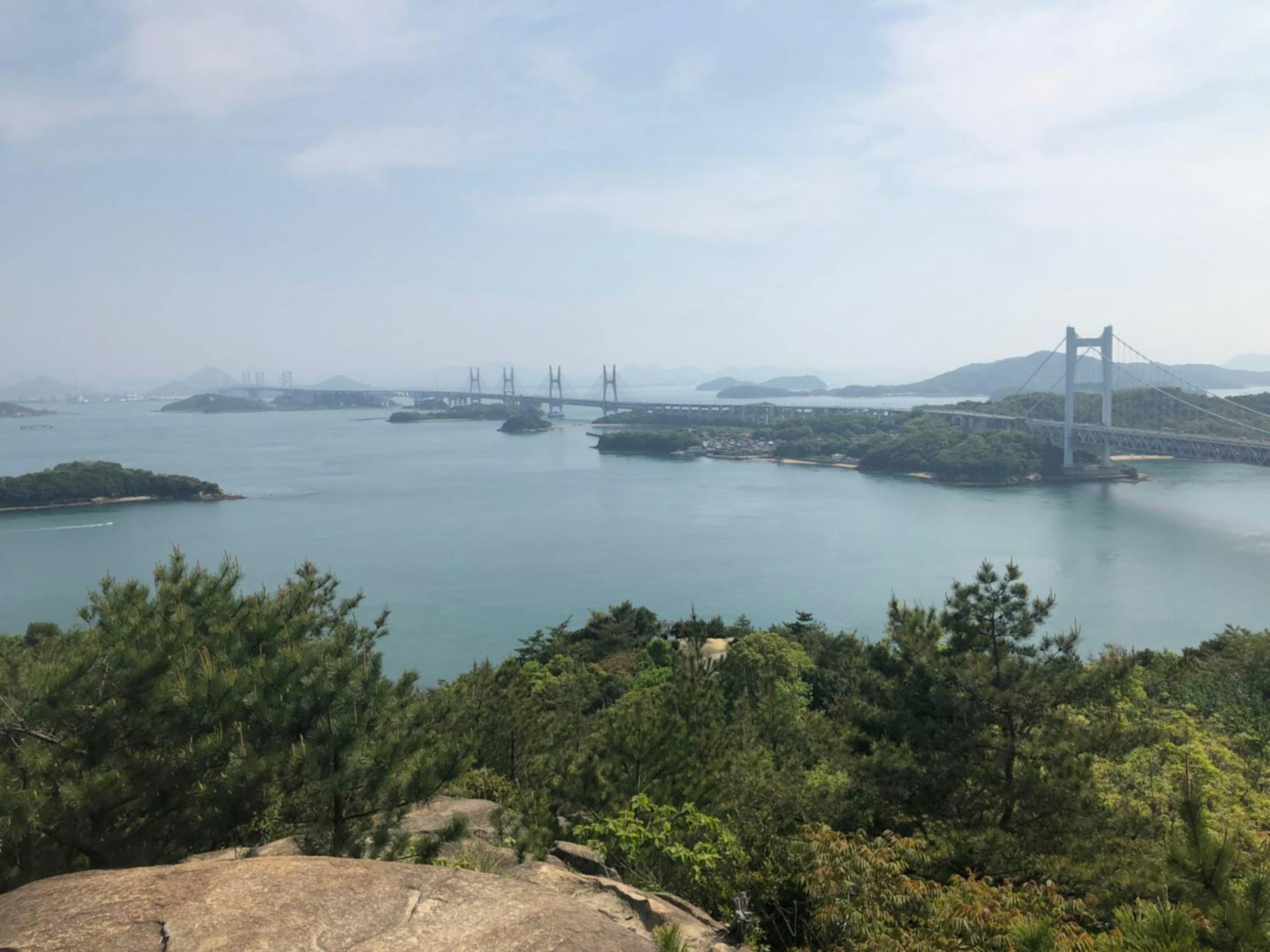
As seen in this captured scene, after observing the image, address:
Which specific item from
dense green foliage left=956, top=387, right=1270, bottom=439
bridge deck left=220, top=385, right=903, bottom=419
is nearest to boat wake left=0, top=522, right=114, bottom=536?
dense green foliage left=956, top=387, right=1270, bottom=439

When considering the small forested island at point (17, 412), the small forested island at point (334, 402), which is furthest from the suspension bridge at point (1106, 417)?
the small forested island at point (17, 412)

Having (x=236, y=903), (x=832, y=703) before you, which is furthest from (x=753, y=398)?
(x=236, y=903)

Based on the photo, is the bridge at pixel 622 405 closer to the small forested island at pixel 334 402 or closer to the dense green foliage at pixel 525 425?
the small forested island at pixel 334 402

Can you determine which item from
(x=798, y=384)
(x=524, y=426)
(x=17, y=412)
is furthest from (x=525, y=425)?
(x=798, y=384)

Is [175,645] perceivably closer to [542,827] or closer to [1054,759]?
[542,827]

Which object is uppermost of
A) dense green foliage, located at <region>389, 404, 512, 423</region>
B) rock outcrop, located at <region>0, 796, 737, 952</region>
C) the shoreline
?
dense green foliage, located at <region>389, 404, 512, 423</region>

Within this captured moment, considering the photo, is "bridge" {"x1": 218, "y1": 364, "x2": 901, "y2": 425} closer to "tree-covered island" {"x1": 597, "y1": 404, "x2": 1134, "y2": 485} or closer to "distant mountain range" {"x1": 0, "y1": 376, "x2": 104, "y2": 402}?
"tree-covered island" {"x1": 597, "y1": 404, "x2": 1134, "y2": 485}

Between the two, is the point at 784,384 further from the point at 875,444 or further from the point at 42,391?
the point at 42,391

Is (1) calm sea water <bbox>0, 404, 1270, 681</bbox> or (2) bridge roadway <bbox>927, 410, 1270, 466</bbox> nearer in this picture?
(1) calm sea water <bbox>0, 404, 1270, 681</bbox>
